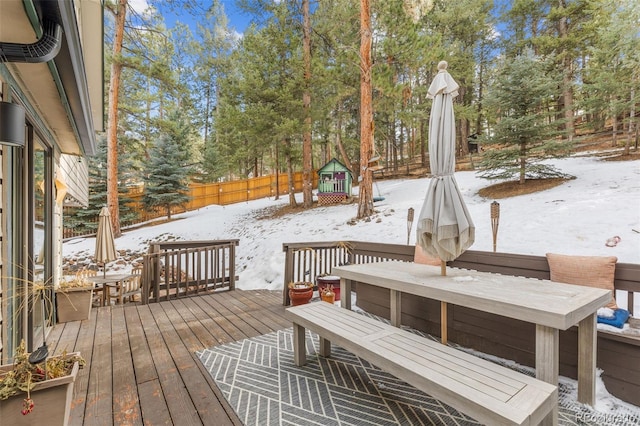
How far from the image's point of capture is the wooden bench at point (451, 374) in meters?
1.39

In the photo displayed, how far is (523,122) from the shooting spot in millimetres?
7430

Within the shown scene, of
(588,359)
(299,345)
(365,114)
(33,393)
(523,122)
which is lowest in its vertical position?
(299,345)

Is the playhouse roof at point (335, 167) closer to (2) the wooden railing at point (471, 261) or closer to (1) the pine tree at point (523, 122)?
(1) the pine tree at point (523, 122)

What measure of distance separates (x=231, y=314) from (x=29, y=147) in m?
2.78

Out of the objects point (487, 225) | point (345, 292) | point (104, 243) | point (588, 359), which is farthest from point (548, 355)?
point (104, 243)

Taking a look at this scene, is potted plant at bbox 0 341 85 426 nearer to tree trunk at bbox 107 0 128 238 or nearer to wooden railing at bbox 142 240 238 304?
wooden railing at bbox 142 240 238 304

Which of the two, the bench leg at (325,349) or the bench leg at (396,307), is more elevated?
the bench leg at (396,307)

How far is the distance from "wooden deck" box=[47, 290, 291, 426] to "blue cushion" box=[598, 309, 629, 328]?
2.97 metres

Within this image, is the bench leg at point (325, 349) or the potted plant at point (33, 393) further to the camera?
the bench leg at point (325, 349)

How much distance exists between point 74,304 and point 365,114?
735cm

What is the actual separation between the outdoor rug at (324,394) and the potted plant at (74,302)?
87.0 inches

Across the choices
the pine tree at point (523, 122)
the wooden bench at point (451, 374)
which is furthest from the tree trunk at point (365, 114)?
the wooden bench at point (451, 374)

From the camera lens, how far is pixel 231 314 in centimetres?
402

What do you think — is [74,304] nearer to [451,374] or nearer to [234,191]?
[451,374]
